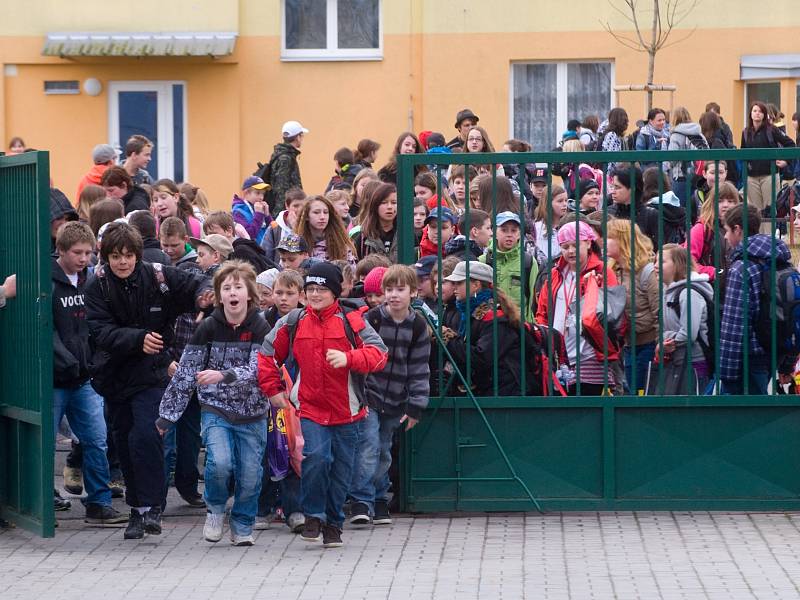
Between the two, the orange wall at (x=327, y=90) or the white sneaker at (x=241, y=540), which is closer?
the white sneaker at (x=241, y=540)

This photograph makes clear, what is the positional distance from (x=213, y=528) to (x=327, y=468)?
0.71m

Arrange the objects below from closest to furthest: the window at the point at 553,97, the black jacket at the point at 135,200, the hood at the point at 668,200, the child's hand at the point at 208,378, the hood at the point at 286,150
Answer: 1. the child's hand at the point at 208,378
2. the hood at the point at 668,200
3. the black jacket at the point at 135,200
4. the hood at the point at 286,150
5. the window at the point at 553,97

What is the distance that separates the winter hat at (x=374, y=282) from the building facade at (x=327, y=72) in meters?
13.6

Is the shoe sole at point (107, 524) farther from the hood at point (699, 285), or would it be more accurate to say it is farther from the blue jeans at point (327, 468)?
the hood at point (699, 285)

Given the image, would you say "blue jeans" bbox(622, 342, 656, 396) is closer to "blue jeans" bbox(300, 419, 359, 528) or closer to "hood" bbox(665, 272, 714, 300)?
"hood" bbox(665, 272, 714, 300)

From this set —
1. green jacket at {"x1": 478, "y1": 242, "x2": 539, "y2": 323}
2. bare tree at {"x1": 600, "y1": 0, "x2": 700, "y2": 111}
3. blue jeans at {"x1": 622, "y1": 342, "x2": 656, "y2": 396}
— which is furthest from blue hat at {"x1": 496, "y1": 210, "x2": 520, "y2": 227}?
bare tree at {"x1": 600, "y1": 0, "x2": 700, "y2": 111}

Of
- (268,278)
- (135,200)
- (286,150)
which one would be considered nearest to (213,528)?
(268,278)

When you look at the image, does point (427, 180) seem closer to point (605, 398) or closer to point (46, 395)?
point (605, 398)

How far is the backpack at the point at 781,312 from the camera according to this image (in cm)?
909

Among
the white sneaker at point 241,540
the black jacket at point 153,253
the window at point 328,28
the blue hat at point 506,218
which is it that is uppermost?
the window at point 328,28

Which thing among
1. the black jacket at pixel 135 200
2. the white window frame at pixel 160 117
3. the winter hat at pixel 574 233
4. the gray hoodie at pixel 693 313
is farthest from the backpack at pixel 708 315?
the white window frame at pixel 160 117

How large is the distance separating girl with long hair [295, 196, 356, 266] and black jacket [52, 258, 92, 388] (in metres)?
2.05

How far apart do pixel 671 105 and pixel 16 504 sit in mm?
14775

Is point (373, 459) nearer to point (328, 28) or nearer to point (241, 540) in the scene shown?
point (241, 540)
